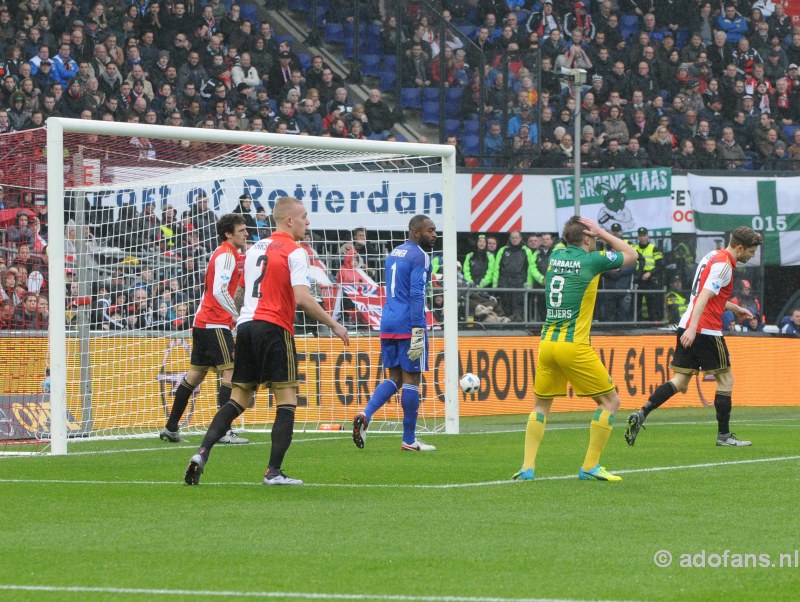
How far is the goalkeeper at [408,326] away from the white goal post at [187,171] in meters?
2.24

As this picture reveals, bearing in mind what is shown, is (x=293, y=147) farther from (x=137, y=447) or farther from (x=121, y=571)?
(x=121, y=571)

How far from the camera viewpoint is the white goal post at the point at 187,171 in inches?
512

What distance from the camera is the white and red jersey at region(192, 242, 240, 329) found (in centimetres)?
1388

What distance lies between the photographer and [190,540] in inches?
289

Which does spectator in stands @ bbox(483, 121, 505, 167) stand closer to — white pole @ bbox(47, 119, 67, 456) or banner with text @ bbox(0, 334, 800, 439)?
banner with text @ bbox(0, 334, 800, 439)

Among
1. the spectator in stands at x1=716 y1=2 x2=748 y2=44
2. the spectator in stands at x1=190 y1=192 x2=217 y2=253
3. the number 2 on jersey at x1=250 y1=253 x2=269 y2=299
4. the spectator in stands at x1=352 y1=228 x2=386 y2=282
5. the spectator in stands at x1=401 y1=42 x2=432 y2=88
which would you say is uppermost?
the spectator in stands at x1=716 y1=2 x2=748 y2=44

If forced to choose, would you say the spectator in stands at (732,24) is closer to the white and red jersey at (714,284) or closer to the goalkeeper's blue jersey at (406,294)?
the white and red jersey at (714,284)

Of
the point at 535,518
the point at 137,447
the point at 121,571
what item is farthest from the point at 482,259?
the point at 121,571

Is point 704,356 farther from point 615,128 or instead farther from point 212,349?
point 615,128

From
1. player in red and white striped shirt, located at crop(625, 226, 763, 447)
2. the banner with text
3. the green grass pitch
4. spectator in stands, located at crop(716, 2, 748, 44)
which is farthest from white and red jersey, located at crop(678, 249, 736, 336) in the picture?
spectator in stands, located at crop(716, 2, 748, 44)

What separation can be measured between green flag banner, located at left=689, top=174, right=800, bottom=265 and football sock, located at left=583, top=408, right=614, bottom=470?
1456 centimetres

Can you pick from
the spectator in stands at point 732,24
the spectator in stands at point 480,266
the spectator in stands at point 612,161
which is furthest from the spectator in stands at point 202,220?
the spectator in stands at point 732,24

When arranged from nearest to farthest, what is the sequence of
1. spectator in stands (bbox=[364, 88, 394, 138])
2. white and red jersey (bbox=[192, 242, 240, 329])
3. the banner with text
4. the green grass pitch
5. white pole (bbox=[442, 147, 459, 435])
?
1. the green grass pitch
2. white and red jersey (bbox=[192, 242, 240, 329])
3. the banner with text
4. white pole (bbox=[442, 147, 459, 435])
5. spectator in stands (bbox=[364, 88, 394, 138])

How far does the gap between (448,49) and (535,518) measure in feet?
59.7
